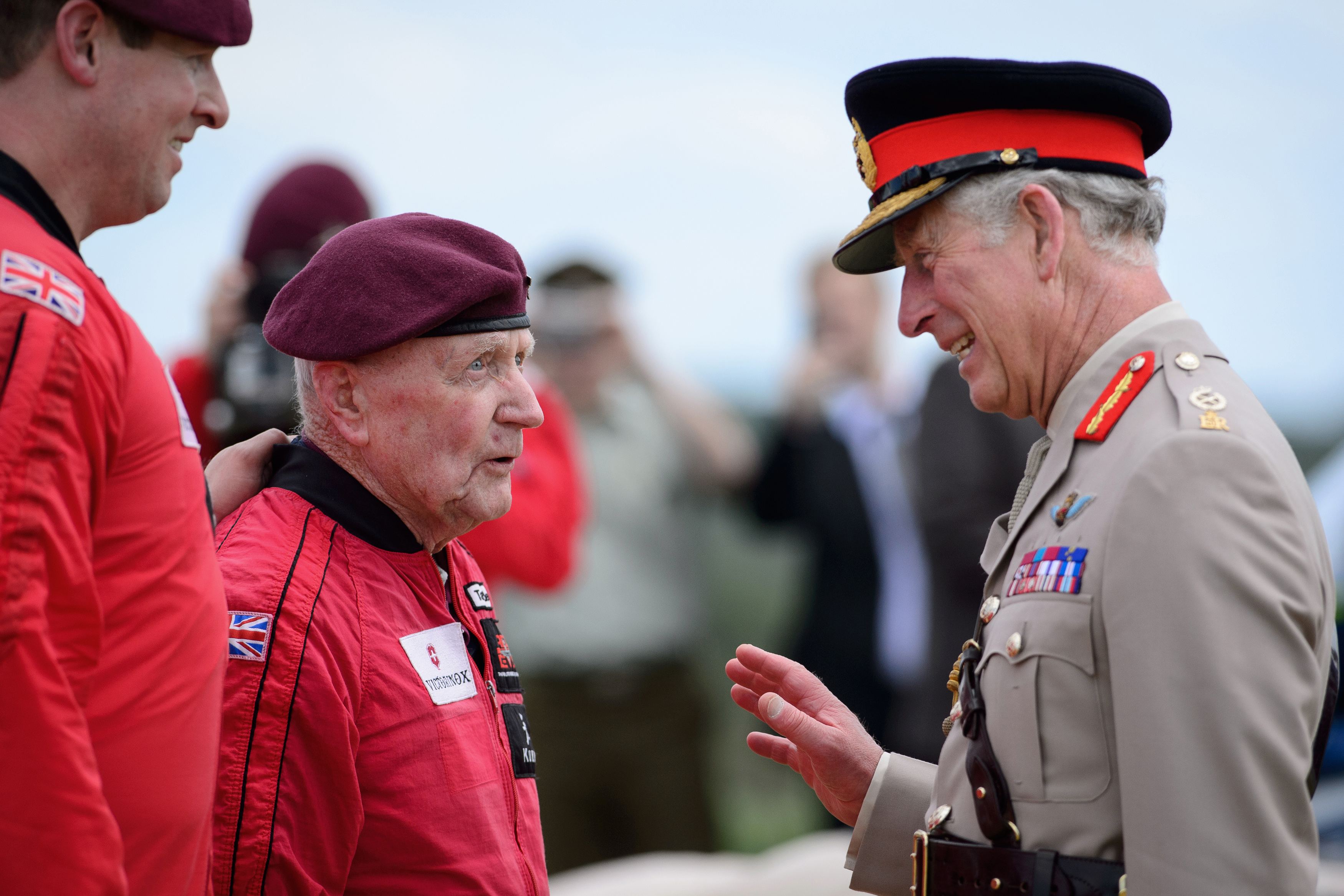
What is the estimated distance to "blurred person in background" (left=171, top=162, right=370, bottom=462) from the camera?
379cm

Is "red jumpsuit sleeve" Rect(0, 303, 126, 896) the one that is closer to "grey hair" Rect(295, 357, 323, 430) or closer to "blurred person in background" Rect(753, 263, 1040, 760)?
"grey hair" Rect(295, 357, 323, 430)

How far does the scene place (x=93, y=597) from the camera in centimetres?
149

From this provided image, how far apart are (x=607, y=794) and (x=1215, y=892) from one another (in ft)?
12.9

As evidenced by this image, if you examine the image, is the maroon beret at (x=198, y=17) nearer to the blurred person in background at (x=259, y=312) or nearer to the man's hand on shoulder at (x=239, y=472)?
the man's hand on shoulder at (x=239, y=472)

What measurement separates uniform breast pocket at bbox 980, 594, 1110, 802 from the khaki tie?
421mm

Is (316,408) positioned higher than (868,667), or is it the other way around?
(316,408)

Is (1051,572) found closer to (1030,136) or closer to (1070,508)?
(1070,508)

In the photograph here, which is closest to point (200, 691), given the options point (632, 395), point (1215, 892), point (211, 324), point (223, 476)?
point (223, 476)

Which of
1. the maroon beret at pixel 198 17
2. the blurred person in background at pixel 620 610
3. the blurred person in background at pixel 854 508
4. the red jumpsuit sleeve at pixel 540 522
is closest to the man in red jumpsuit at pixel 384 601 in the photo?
the maroon beret at pixel 198 17

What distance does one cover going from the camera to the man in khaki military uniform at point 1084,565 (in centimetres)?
180

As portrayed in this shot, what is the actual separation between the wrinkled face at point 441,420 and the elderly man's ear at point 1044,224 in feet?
3.21

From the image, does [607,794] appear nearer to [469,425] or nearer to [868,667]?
[868,667]

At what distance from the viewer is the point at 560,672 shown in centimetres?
545

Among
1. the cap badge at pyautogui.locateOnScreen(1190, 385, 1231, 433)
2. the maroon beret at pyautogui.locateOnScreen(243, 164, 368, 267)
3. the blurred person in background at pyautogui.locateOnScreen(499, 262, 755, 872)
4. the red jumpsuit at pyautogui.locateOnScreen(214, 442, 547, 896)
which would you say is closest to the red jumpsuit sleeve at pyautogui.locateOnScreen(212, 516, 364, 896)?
the red jumpsuit at pyautogui.locateOnScreen(214, 442, 547, 896)
